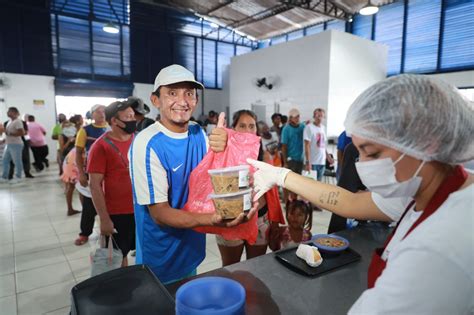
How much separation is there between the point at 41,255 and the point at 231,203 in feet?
10.0

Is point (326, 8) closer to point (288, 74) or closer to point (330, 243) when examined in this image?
point (288, 74)

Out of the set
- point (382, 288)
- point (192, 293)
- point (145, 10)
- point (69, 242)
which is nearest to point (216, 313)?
point (192, 293)

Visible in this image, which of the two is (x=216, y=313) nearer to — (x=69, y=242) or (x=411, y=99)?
(x=411, y=99)

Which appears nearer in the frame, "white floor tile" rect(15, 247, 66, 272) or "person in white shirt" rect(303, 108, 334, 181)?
"white floor tile" rect(15, 247, 66, 272)

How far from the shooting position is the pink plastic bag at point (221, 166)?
3.95ft

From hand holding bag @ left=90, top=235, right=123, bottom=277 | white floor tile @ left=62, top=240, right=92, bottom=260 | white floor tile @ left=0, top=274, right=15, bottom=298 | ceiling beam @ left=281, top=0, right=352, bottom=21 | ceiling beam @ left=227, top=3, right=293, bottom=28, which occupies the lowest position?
white floor tile @ left=62, top=240, right=92, bottom=260

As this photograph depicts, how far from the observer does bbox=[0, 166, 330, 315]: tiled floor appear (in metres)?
2.32

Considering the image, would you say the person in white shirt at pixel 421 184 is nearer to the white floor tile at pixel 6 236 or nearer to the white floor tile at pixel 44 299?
the white floor tile at pixel 44 299

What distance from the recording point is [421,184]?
69 cm

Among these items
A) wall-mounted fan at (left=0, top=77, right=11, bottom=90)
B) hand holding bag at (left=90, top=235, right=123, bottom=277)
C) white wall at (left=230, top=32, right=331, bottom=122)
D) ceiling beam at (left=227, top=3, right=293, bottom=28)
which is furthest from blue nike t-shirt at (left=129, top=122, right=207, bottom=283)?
wall-mounted fan at (left=0, top=77, right=11, bottom=90)

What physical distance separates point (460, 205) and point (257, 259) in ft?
2.70

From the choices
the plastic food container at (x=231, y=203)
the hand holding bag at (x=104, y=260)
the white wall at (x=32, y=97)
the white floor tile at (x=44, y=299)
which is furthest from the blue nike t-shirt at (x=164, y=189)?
the white wall at (x=32, y=97)

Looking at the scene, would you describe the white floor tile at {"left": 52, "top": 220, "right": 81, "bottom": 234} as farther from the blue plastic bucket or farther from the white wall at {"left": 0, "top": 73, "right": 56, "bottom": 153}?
the white wall at {"left": 0, "top": 73, "right": 56, "bottom": 153}

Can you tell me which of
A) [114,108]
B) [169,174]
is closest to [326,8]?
[114,108]
